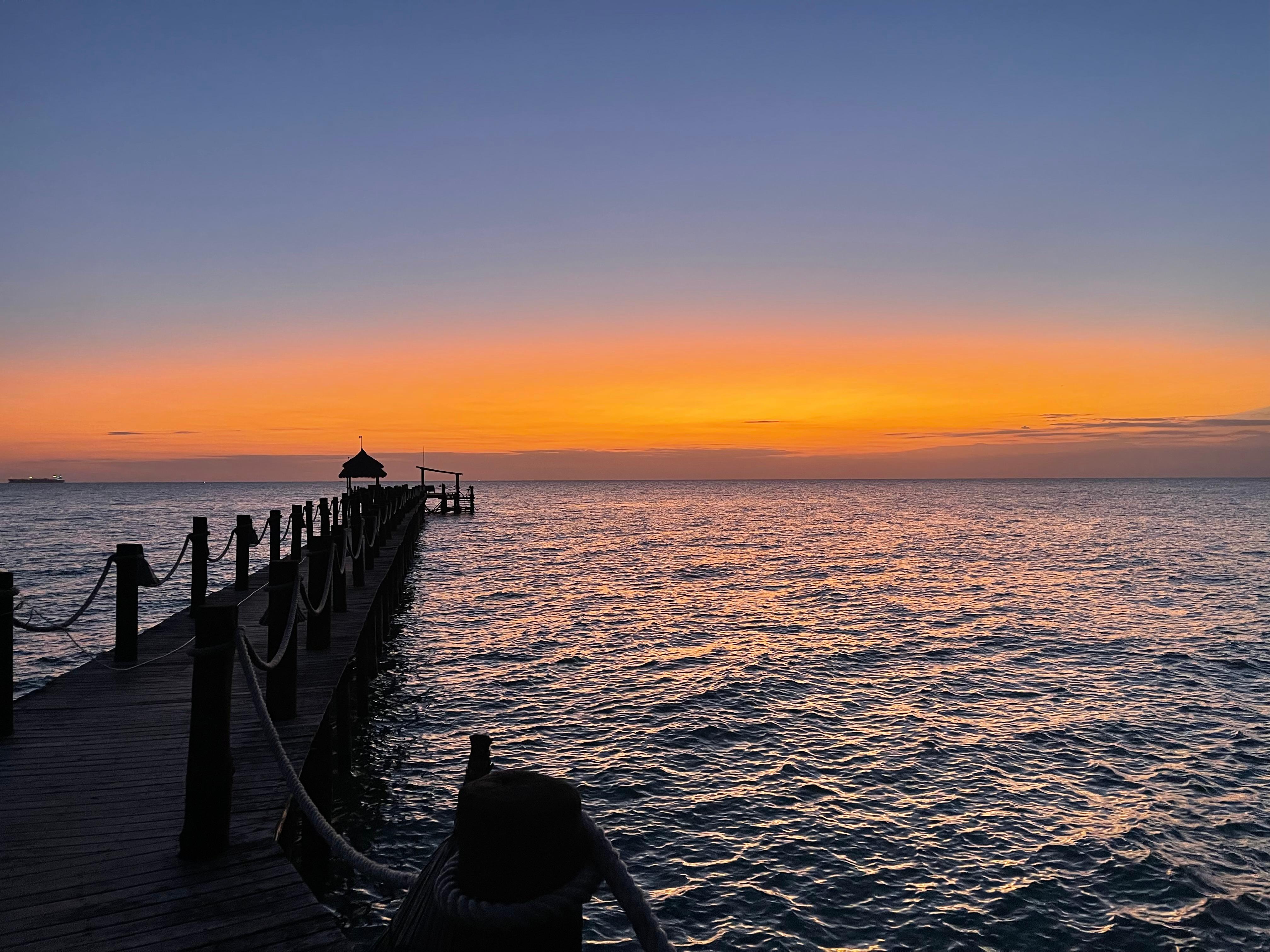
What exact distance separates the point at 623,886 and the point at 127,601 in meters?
9.19

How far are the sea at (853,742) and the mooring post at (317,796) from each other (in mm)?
290

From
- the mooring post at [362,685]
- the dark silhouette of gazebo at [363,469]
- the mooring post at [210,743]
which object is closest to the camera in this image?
the mooring post at [210,743]

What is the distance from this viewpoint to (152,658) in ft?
32.1

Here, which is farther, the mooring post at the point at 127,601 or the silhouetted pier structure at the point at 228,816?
the mooring post at the point at 127,601

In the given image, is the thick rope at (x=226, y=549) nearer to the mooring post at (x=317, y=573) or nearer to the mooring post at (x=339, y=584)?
the mooring post at (x=339, y=584)

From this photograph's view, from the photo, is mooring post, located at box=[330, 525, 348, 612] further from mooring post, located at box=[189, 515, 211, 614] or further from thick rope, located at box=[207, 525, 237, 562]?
mooring post, located at box=[189, 515, 211, 614]

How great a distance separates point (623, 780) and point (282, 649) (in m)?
5.51

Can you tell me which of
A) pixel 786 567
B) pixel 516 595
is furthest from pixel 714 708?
pixel 786 567

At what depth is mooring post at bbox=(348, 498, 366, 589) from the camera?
16.3 m

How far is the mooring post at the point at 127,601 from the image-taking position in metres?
9.21

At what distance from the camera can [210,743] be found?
4.70m

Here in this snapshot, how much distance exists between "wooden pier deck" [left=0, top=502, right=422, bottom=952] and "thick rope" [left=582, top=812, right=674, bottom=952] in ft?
7.71

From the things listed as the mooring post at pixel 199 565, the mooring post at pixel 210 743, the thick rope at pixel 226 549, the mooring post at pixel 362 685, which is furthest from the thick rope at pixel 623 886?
the mooring post at pixel 362 685

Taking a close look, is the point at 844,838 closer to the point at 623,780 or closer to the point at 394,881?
the point at 623,780
